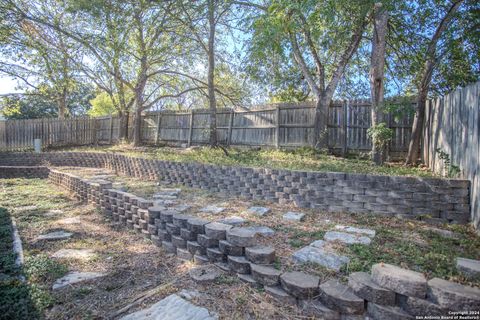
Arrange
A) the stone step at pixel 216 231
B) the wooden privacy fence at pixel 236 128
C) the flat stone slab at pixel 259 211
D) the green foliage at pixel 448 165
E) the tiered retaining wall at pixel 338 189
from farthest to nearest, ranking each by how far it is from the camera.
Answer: the wooden privacy fence at pixel 236 128, the flat stone slab at pixel 259 211, the green foliage at pixel 448 165, the tiered retaining wall at pixel 338 189, the stone step at pixel 216 231

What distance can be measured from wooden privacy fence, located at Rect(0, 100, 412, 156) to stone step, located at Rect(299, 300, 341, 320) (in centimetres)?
538

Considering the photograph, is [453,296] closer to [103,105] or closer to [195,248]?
[195,248]

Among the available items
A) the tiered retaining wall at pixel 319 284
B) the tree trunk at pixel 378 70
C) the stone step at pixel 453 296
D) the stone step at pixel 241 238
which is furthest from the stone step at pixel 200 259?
the tree trunk at pixel 378 70

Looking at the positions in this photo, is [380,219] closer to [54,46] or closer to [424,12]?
[424,12]

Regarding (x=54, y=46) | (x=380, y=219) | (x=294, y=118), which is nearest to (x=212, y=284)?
(x=380, y=219)

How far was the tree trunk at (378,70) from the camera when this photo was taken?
5359 mm

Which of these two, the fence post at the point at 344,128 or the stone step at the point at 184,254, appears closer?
the stone step at the point at 184,254

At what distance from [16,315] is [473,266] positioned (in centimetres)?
297

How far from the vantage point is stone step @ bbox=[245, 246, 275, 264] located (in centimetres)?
227

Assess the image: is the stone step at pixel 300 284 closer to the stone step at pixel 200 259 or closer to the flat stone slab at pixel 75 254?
the stone step at pixel 200 259

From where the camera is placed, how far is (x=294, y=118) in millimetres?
7855

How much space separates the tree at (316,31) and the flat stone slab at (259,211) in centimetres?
312

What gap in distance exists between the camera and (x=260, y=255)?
2.27m

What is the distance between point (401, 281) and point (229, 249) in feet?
4.26
